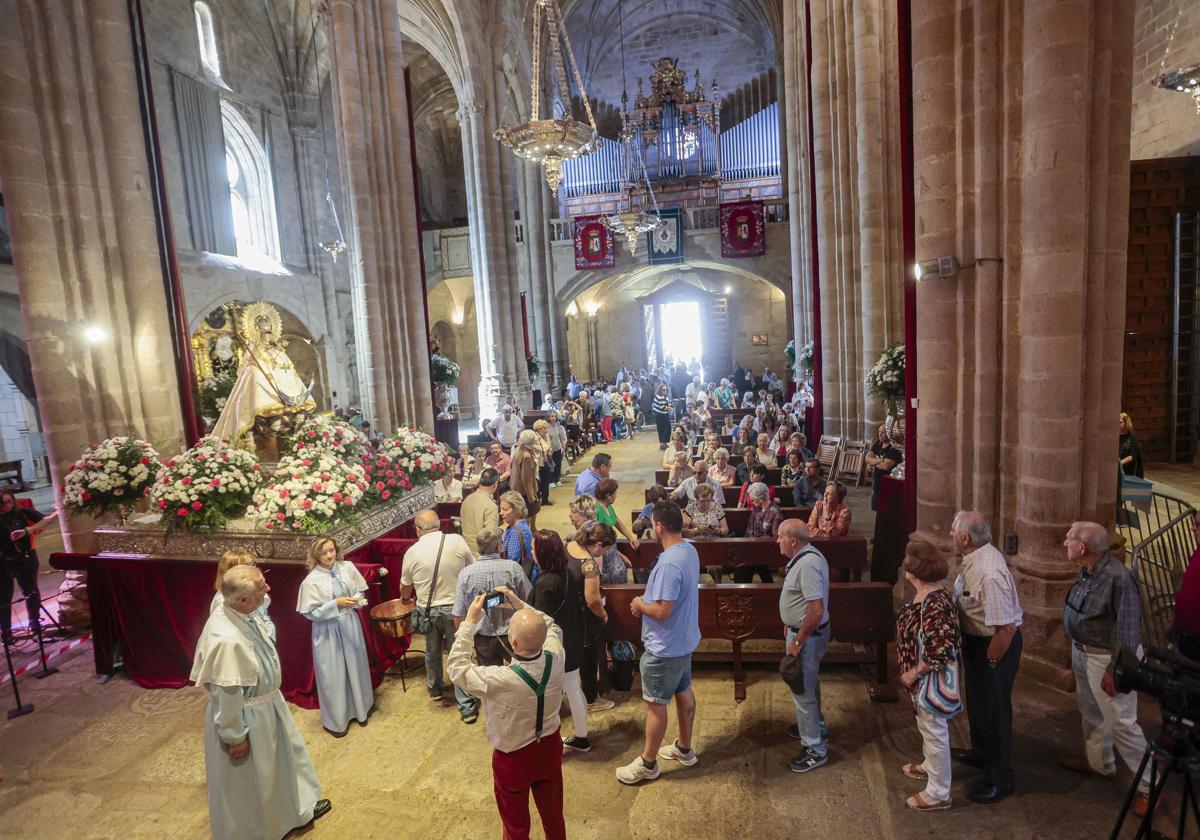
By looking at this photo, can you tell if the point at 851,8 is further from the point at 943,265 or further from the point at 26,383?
the point at 26,383

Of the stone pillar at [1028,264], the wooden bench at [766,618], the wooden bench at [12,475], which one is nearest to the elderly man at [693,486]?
the wooden bench at [766,618]

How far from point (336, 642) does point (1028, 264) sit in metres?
5.26

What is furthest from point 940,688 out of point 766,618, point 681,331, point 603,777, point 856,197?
point 681,331

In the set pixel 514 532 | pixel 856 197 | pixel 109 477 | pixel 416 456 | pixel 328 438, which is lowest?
pixel 514 532

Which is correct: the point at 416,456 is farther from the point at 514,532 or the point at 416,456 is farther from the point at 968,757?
the point at 968,757

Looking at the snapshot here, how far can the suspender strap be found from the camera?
2736 mm

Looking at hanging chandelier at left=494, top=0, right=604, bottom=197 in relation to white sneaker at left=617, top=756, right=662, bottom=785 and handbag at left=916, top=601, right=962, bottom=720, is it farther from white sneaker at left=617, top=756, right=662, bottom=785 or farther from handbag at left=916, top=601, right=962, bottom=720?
handbag at left=916, top=601, right=962, bottom=720

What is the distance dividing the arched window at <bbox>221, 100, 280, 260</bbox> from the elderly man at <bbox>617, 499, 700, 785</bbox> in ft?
58.1

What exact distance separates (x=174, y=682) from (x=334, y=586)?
2.27m

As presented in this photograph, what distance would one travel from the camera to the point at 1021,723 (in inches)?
162

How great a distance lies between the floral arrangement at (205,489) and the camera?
17.7 feet

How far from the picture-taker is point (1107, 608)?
3.38 m

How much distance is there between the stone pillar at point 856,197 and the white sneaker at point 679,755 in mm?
7108

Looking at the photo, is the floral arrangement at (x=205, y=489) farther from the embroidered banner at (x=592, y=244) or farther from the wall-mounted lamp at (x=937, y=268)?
the embroidered banner at (x=592, y=244)
